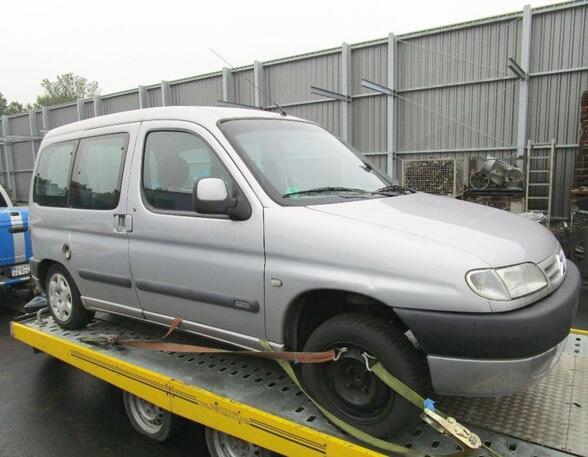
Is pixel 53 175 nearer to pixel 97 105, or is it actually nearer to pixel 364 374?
pixel 364 374

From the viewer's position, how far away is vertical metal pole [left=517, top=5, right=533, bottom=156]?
11.5 m

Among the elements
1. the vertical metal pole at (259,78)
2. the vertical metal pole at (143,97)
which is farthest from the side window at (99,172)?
the vertical metal pole at (143,97)

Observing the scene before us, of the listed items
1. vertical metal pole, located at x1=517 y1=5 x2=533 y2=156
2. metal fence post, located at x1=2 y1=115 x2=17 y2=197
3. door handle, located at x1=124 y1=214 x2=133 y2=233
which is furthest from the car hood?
metal fence post, located at x1=2 y1=115 x2=17 y2=197

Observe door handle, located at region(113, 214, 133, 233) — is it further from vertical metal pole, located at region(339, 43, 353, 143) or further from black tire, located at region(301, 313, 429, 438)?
vertical metal pole, located at region(339, 43, 353, 143)

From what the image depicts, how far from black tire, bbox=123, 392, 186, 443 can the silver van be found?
2.02 ft

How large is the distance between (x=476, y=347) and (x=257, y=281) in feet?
3.82

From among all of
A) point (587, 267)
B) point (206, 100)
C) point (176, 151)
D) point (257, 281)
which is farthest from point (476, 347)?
point (206, 100)

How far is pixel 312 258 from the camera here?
2.46m

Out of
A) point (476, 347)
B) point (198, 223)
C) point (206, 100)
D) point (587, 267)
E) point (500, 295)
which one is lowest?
point (587, 267)

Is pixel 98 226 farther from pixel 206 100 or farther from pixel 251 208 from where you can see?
pixel 206 100

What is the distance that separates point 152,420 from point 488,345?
238 cm

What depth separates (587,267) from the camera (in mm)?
7262

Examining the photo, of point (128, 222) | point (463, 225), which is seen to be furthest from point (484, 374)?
point (128, 222)

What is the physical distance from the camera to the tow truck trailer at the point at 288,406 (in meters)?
2.33
